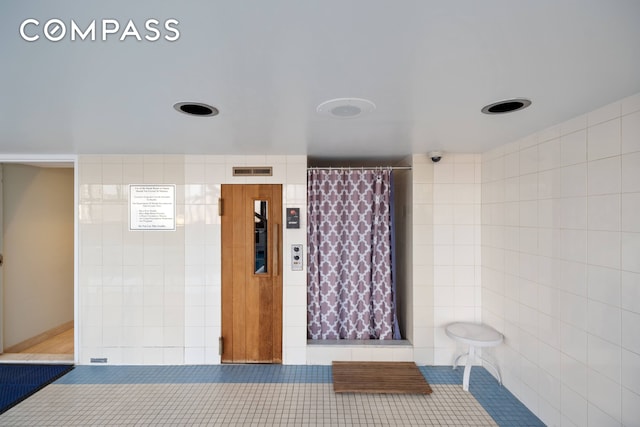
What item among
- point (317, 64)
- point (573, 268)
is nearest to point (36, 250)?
point (317, 64)

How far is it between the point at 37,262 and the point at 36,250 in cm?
15

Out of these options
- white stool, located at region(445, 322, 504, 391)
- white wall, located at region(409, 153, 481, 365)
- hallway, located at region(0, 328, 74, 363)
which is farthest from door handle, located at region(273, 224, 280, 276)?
hallway, located at region(0, 328, 74, 363)

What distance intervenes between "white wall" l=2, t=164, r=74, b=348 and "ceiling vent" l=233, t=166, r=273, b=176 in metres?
2.62

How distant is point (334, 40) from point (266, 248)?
7.78 feet

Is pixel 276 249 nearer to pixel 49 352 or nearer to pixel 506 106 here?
pixel 506 106

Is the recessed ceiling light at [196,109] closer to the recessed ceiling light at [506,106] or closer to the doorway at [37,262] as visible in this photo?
the recessed ceiling light at [506,106]

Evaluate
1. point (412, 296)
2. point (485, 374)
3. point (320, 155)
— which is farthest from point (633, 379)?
point (320, 155)

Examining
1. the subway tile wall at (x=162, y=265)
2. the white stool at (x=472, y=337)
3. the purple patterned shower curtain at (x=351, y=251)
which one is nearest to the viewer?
the white stool at (x=472, y=337)

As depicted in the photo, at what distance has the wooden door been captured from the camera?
3.07 metres

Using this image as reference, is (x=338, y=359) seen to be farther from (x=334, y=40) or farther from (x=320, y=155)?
(x=334, y=40)

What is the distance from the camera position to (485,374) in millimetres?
2848

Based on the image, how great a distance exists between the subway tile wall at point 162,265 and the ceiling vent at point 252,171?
4 cm

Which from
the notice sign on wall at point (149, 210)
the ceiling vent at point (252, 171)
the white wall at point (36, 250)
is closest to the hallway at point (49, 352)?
the white wall at point (36, 250)

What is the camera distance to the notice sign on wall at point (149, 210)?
306 cm
